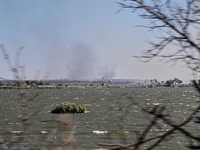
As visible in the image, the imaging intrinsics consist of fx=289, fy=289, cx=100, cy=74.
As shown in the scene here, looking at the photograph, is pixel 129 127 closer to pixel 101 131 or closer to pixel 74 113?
pixel 101 131

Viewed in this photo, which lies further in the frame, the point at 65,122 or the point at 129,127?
the point at 129,127

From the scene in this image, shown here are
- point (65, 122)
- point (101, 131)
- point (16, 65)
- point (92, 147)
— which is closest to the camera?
point (65, 122)

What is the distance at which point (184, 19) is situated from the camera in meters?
2.70

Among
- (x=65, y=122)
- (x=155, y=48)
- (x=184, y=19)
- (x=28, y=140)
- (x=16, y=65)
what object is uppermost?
(x=184, y=19)

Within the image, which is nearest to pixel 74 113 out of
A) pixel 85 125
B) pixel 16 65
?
pixel 85 125

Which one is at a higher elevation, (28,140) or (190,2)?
(190,2)

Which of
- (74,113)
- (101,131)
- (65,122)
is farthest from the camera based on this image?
(74,113)

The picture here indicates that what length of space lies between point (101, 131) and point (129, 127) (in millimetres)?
3681

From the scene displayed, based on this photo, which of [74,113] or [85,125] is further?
[74,113]

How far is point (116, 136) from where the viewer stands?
24141 mm

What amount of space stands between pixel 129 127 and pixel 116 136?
21.0ft

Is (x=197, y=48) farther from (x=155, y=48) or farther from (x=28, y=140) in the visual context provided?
(x=28, y=140)

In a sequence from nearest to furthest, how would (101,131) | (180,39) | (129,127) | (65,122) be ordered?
(65,122) < (180,39) < (101,131) < (129,127)

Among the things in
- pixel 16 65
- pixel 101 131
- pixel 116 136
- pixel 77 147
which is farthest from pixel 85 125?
pixel 16 65
